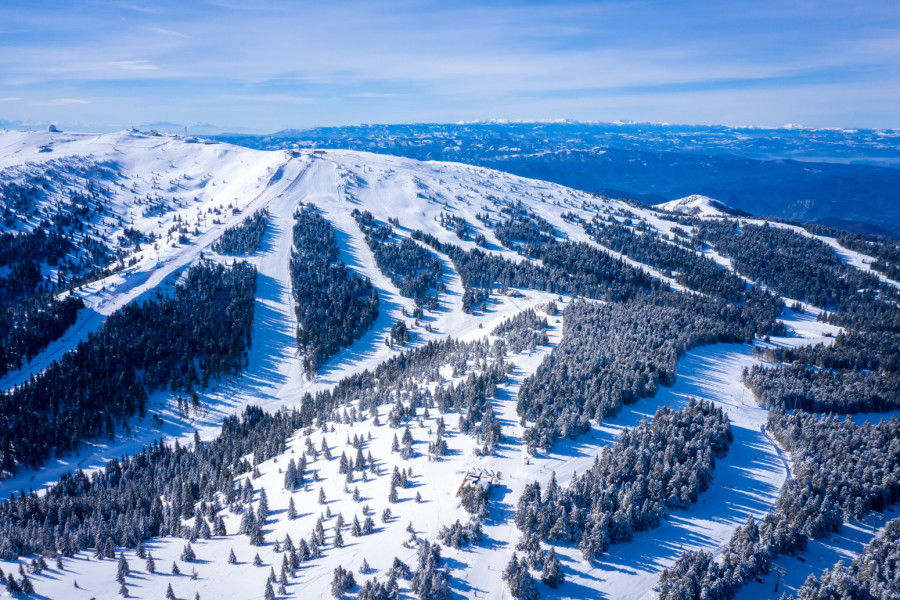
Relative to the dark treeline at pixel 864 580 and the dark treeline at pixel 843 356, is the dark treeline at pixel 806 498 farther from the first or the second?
the dark treeline at pixel 843 356

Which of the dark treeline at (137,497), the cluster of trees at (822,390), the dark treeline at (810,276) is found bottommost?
the dark treeline at (137,497)

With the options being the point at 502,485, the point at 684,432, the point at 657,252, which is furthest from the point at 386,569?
the point at 657,252

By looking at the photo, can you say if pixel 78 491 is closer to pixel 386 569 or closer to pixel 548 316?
pixel 386 569

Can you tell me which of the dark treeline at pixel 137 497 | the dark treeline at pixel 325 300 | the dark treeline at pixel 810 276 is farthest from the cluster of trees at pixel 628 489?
the dark treeline at pixel 810 276

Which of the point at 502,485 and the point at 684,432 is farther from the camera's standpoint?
the point at 684,432

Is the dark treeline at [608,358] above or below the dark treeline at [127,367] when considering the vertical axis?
above

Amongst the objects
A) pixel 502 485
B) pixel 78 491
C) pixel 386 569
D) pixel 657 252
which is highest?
pixel 657 252

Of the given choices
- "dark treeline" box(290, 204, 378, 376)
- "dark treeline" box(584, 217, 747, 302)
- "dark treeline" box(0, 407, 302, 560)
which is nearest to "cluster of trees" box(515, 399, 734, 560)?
"dark treeline" box(0, 407, 302, 560)
